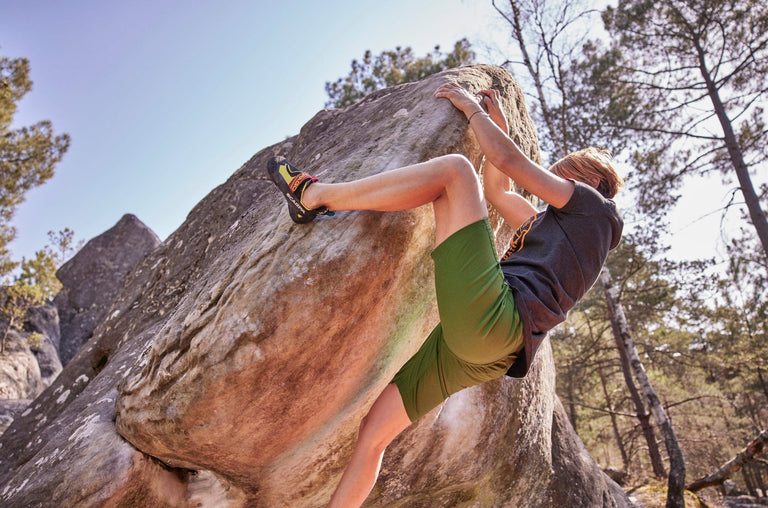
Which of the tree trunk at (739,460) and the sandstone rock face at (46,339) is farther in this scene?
the sandstone rock face at (46,339)

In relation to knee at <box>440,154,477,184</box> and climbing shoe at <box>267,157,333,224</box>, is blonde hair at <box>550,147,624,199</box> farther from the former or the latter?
climbing shoe at <box>267,157,333,224</box>

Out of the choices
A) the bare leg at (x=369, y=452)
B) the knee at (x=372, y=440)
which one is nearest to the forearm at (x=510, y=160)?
the bare leg at (x=369, y=452)

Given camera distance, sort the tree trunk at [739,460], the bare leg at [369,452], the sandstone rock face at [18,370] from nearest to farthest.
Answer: the bare leg at [369,452] → the tree trunk at [739,460] → the sandstone rock face at [18,370]

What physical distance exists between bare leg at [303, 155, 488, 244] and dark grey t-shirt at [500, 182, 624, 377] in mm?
351

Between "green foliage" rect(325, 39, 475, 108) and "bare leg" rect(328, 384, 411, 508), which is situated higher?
"green foliage" rect(325, 39, 475, 108)

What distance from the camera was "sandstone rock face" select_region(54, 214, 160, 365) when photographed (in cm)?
1283

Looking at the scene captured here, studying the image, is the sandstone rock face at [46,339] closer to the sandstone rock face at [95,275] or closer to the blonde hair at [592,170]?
the sandstone rock face at [95,275]

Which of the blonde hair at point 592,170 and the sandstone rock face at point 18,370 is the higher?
the sandstone rock face at point 18,370

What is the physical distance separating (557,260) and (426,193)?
73cm

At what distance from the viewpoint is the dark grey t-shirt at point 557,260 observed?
2350 mm

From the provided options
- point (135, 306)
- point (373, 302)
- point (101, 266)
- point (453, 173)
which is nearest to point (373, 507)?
point (373, 302)

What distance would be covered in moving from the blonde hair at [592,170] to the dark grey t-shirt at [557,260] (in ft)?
0.82

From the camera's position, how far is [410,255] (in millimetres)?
2963

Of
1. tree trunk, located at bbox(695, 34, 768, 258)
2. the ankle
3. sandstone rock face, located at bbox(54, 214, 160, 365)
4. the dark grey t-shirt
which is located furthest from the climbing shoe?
sandstone rock face, located at bbox(54, 214, 160, 365)
